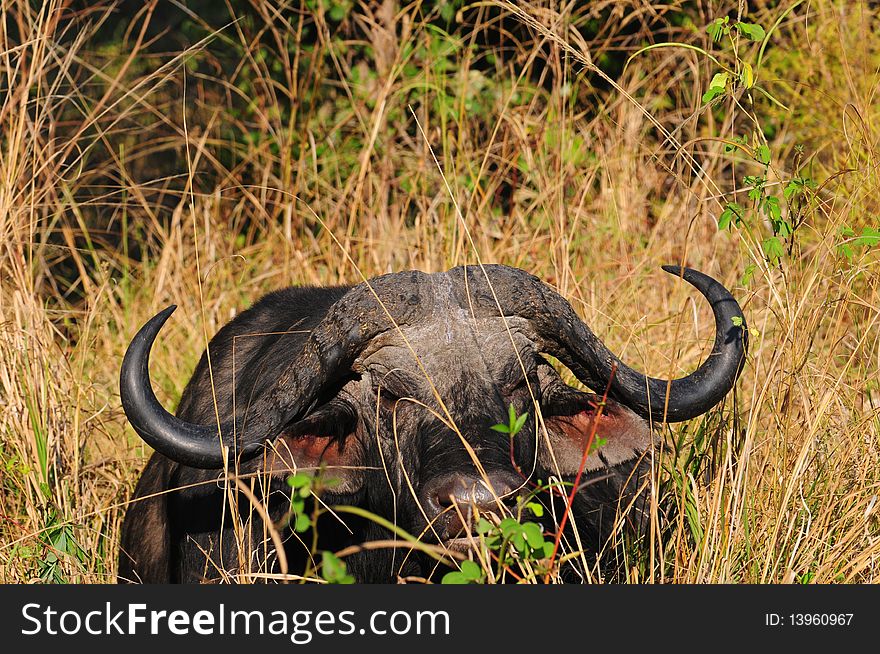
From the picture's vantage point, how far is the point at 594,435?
4.26 m

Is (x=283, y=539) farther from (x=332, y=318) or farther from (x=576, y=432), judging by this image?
(x=576, y=432)

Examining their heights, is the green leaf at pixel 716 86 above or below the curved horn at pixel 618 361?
above

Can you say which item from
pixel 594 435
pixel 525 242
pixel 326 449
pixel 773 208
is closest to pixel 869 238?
pixel 773 208

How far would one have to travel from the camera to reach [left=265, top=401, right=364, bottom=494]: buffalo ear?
3.86 metres

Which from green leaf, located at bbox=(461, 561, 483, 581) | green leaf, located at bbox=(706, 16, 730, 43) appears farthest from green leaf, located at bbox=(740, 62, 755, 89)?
green leaf, located at bbox=(461, 561, 483, 581)

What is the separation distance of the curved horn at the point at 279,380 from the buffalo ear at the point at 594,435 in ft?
2.35

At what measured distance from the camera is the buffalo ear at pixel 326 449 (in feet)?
12.7

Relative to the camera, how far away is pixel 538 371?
4355mm

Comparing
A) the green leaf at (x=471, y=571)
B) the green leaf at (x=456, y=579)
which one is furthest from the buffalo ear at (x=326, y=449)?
the green leaf at (x=471, y=571)

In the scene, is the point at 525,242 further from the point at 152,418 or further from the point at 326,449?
the point at 152,418

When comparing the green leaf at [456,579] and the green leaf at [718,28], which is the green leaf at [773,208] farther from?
the green leaf at [456,579]

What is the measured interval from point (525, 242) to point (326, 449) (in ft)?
9.77

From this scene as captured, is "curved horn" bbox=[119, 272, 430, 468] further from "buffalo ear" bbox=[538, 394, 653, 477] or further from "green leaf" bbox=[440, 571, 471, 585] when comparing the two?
"green leaf" bbox=[440, 571, 471, 585]

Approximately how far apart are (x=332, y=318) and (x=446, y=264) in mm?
2325
